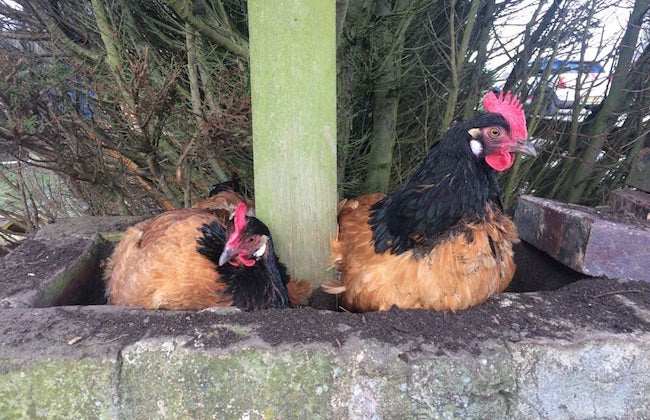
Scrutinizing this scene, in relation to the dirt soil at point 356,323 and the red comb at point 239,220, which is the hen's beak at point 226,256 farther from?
the dirt soil at point 356,323

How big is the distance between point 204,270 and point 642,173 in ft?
7.50

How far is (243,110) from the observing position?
2.64 metres

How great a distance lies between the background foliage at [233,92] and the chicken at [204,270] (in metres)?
0.67

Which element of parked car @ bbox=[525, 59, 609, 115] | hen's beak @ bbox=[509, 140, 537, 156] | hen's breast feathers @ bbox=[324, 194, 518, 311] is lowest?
hen's breast feathers @ bbox=[324, 194, 518, 311]

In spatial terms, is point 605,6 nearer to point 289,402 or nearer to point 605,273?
point 605,273

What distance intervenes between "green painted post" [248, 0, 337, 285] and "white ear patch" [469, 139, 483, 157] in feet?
2.04

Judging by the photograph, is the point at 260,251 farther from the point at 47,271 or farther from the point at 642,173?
the point at 642,173

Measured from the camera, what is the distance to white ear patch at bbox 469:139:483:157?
5.99ft

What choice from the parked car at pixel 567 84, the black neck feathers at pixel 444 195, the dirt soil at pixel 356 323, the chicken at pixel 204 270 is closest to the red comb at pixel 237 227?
the chicken at pixel 204 270

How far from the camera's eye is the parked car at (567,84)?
3.68m

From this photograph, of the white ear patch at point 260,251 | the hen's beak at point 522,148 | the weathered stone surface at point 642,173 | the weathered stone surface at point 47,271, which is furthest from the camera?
the weathered stone surface at point 642,173

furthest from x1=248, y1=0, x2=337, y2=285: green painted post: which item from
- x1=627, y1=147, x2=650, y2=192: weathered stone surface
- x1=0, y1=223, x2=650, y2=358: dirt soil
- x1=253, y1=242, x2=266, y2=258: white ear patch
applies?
x1=627, y1=147, x2=650, y2=192: weathered stone surface

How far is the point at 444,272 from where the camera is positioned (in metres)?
1.81

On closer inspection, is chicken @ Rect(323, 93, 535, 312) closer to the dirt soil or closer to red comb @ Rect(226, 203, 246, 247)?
the dirt soil
